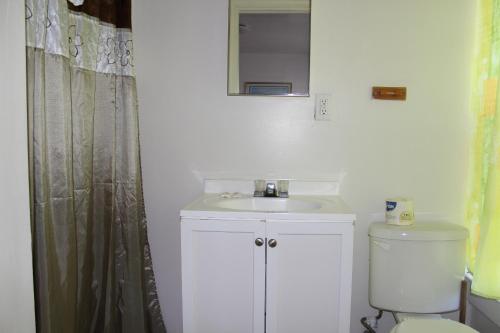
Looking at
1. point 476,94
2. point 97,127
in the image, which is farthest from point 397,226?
point 97,127

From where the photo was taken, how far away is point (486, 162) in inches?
63.2

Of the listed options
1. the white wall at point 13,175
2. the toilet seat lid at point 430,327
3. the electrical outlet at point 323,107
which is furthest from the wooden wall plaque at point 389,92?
the white wall at point 13,175

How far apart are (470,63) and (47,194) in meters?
1.91

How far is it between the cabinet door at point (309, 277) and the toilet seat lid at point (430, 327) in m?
0.20

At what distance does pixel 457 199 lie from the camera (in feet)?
5.84

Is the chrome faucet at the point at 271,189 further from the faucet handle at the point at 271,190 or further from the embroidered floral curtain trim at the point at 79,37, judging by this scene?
the embroidered floral curtain trim at the point at 79,37

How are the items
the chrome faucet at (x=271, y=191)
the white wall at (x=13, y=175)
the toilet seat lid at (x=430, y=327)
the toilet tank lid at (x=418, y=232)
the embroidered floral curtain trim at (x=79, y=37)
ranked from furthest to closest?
the chrome faucet at (x=271, y=191) → the toilet tank lid at (x=418, y=232) → the toilet seat lid at (x=430, y=327) → the embroidered floral curtain trim at (x=79, y=37) → the white wall at (x=13, y=175)

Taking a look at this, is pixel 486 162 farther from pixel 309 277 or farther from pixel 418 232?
pixel 309 277

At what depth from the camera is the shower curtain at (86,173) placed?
1117mm

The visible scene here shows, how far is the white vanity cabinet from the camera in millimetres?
1363

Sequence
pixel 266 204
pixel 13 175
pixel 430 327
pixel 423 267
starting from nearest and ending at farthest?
1. pixel 13 175
2. pixel 430 327
3. pixel 423 267
4. pixel 266 204

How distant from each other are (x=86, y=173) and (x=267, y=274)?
0.82 m

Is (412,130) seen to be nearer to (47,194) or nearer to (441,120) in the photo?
(441,120)

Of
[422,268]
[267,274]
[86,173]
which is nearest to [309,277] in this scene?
[267,274]
